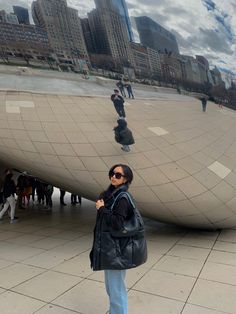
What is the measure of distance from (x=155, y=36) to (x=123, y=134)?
152cm

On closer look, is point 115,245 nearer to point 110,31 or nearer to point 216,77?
point 110,31

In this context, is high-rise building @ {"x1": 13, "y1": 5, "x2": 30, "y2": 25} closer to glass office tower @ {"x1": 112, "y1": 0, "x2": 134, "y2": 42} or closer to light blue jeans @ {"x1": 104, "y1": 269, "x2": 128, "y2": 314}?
glass office tower @ {"x1": 112, "y1": 0, "x2": 134, "y2": 42}

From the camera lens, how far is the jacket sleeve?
2.42 metres

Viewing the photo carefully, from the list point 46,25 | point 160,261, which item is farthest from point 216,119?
point 46,25

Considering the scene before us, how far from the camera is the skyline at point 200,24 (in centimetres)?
480

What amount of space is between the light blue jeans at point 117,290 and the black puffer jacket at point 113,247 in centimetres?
15

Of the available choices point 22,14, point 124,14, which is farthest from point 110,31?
point 22,14

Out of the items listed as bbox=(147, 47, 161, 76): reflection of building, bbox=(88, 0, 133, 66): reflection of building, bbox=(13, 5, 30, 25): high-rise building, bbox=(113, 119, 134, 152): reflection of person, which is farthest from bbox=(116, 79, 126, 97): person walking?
bbox=(13, 5, 30, 25): high-rise building

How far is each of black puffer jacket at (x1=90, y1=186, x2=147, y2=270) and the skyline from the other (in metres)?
3.32

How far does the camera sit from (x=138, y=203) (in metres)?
5.14

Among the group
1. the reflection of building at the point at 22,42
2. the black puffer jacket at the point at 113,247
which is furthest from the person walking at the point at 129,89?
the black puffer jacket at the point at 113,247

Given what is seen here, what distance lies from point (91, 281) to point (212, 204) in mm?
2272

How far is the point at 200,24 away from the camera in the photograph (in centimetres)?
492

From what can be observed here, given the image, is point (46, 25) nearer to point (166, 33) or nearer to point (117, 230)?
point (166, 33)
